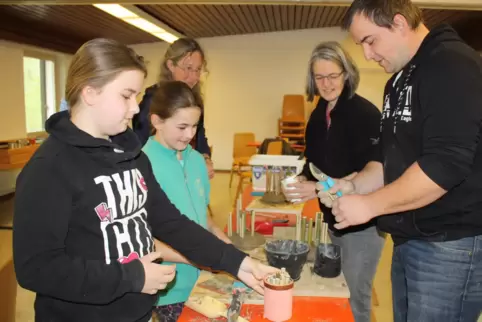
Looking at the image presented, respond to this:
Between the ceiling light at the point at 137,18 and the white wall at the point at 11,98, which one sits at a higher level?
the ceiling light at the point at 137,18

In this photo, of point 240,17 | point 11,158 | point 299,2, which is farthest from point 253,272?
point 240,17

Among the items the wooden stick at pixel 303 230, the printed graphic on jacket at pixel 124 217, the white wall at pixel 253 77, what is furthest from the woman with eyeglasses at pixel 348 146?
the white wall at pixel 253 77

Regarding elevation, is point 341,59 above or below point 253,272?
above

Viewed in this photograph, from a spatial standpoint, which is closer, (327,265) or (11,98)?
(327,265)

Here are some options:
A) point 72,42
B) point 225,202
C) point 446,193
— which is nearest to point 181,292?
point 446,193

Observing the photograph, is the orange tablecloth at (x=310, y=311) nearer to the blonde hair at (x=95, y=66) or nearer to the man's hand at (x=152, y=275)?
the man's hand at (x=152, y=275)

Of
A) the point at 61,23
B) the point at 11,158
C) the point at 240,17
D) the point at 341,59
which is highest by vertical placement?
the point at 240,17

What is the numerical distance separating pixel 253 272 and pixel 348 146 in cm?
102

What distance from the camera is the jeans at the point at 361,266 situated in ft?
6.88

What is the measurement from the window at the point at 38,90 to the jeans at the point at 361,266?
603cm

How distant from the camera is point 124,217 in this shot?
1.14m

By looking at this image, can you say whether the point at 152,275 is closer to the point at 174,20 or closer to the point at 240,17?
the point at 174,20

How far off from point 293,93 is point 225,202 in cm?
334

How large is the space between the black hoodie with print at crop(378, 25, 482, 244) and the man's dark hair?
75mm
